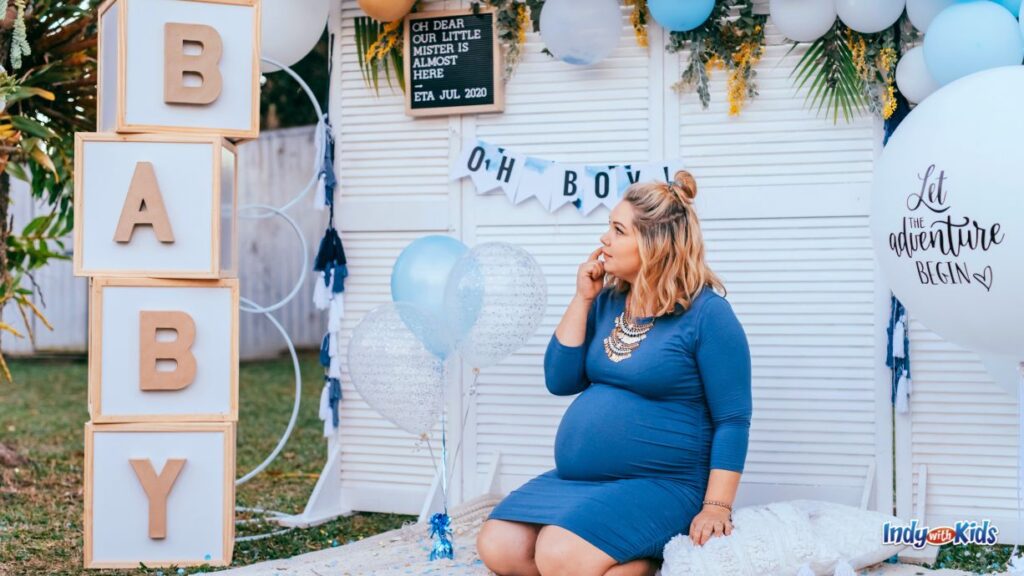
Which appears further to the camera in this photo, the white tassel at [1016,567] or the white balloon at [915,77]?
the white balloon at [915,77]

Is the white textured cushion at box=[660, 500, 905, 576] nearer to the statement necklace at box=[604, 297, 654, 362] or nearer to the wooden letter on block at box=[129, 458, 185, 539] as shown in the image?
the statement necklace at box=[604, 297, 654, 362]

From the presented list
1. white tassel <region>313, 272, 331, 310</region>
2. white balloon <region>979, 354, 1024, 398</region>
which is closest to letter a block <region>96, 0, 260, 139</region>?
white tassel <region>313, 272, 331, 310</region>

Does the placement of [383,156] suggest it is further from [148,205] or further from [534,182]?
[148,205]

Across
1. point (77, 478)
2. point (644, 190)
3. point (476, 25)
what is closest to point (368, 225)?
point (476, 25)

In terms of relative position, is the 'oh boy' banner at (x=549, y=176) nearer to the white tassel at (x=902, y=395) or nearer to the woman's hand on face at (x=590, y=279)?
the woman's hand on face at (x=590, y=279)

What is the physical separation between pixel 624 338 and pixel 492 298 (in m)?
0.52

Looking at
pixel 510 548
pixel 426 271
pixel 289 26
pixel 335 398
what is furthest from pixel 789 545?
pixel 289 26

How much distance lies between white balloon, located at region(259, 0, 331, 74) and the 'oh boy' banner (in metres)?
0.68

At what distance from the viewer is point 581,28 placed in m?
3.69

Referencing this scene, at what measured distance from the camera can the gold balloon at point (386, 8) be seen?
391cm

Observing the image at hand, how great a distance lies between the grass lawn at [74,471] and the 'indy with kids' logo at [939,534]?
1.78 metres

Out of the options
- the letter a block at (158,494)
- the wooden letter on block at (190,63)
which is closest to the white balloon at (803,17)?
the wooden letter on block at (190,63)

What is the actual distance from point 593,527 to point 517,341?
2.85 ft

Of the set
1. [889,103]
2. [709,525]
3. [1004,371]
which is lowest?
[709,525]
